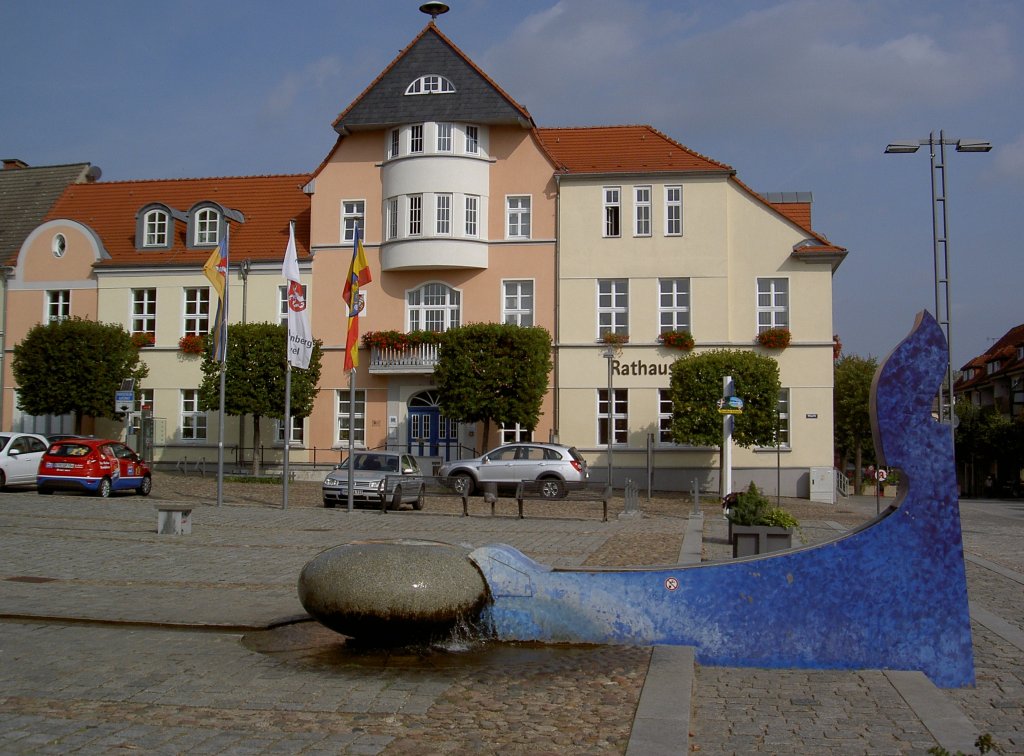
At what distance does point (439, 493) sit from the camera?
1305 inches

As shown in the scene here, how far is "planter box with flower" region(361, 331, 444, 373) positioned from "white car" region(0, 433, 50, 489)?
12.9 meters

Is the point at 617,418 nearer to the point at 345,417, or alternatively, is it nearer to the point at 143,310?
the point at 345,417

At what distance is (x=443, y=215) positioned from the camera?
39969 mm

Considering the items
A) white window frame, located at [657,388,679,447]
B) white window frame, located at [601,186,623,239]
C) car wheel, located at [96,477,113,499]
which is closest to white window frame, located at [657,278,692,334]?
white window frame, located at [657,388,679,447]

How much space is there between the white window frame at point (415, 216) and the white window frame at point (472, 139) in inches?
104

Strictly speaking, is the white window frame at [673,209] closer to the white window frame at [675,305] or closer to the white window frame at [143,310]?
the white window frame at [675,305]

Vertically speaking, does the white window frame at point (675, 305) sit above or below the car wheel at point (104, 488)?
above

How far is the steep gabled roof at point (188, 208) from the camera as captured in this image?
43.0m

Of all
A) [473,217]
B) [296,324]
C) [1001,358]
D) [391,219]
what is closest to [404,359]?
[391,219]

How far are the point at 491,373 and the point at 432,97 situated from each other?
432 inches

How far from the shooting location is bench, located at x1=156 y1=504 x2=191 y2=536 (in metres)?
18.0

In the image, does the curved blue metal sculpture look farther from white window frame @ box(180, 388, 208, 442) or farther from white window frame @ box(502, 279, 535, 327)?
white window frame @ box(180, 388, 208, 442)

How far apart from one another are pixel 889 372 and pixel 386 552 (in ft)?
13.4

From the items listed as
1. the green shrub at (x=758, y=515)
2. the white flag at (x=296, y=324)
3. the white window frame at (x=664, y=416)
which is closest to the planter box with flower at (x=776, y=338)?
the white window frame at (x=664, y=416)
